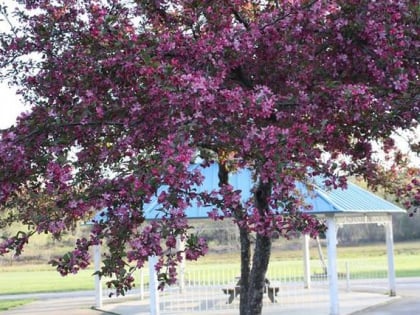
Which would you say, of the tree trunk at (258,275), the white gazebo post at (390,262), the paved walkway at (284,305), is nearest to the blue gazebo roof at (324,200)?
the white gazebo post at (390,262)

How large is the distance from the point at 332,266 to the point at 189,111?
1014 cm

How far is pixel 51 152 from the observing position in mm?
4379

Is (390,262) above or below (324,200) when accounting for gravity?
below

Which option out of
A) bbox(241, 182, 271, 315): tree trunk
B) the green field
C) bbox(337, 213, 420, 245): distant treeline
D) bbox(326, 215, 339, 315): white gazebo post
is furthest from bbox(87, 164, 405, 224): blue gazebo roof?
bbox(337, 213, 420, 245): distant treeline

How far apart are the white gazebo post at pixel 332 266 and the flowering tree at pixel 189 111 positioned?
26.2 ft

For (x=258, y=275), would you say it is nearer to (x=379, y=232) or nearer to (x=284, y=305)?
(x=284, y=305)

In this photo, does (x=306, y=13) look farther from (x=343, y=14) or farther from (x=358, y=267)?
(x=358, y=267)

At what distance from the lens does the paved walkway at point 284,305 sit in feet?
46.5

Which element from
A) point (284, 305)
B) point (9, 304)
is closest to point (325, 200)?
point (284, 305)

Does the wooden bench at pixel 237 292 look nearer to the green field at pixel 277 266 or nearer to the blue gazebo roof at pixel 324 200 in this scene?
the blue gazebo roof at pixel 324 200

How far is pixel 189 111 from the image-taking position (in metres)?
4.02

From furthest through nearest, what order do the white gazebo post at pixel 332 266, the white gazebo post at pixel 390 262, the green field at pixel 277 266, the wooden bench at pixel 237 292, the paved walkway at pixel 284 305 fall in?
the green field at pixel 277 266 < the white gazebo post at pixel 390 262 < the wooden bench at pixel 237 292 < the paved walkway at pixel 284 305 < the white gazebo post at pixel 332 266

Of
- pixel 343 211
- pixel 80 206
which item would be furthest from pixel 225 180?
pixel 343 211

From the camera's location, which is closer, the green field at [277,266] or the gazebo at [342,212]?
the gazebo at [342,212]
